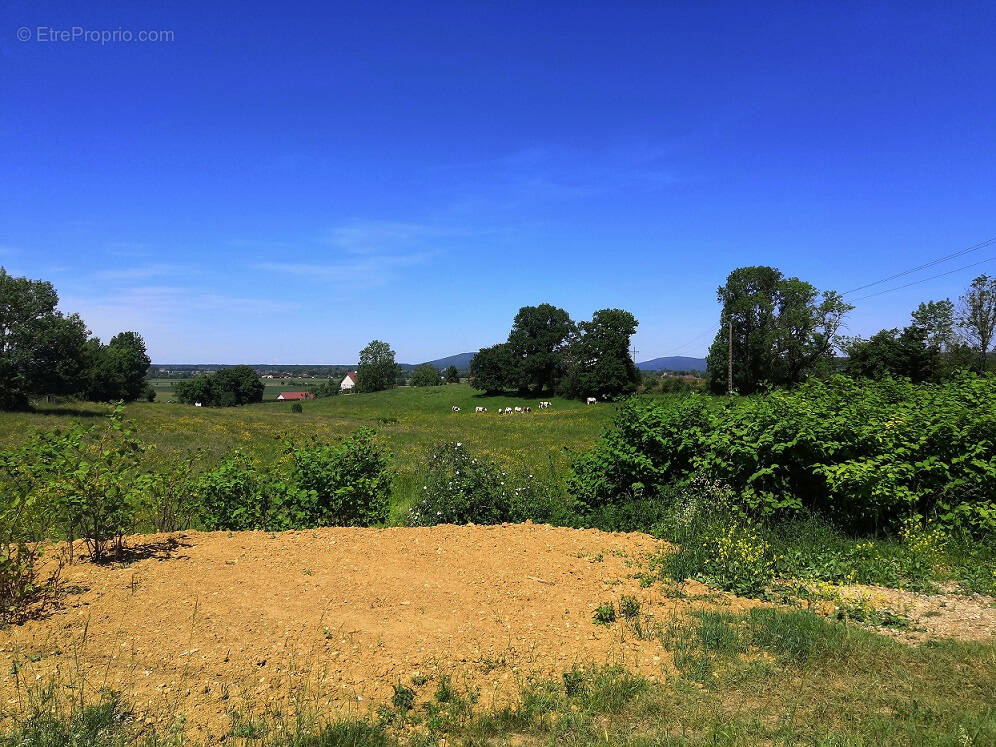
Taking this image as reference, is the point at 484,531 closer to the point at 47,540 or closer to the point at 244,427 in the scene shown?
the point at 47,540

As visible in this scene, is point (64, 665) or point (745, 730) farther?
point (64, 665)

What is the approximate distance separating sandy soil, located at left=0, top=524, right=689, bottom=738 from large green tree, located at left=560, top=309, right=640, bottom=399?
5821cm

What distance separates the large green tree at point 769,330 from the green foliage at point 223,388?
7391 centimetres

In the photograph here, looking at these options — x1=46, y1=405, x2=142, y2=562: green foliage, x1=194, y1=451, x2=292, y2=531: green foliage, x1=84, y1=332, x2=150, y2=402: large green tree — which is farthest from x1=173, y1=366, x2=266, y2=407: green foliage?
x1=46, y1=405, x2=142, y2=562: green foliage

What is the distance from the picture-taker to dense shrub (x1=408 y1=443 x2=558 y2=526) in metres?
7.87

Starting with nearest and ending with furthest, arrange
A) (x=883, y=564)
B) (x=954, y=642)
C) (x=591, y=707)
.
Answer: (x=591, y=707), (x=954, y=642), (x=883, y=564)

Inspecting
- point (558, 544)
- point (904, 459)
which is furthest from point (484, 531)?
point (904, 459)

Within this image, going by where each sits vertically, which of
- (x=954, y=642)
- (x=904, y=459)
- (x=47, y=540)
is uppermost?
(x=904, y=459)

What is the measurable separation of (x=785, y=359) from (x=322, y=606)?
2197 inches

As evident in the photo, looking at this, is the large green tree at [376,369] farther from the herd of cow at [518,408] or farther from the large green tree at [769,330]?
the large green tree at [769,330]

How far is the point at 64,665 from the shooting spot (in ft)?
12.0

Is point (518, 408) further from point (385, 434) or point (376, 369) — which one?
point (376, 369)

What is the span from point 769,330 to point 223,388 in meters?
90.0

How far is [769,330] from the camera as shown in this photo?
52719mm
